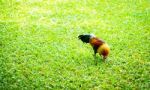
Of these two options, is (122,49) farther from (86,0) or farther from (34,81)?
(86,0)

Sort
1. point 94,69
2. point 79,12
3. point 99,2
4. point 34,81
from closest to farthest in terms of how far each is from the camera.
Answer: point 34,81, point 94,69, point 79,12, point 99,2

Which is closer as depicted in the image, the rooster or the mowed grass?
the mowed grass

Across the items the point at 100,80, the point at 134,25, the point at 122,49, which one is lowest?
the point at 100,80

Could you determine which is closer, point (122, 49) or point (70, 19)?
point (122, 49)

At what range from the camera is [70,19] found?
938cm

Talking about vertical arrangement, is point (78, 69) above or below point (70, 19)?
below

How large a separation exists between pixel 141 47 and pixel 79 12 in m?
2.92

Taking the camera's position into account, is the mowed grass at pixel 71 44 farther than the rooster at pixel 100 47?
No

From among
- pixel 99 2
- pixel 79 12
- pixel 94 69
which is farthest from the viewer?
pixel 99 2

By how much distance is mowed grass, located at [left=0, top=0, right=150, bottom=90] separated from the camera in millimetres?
6387

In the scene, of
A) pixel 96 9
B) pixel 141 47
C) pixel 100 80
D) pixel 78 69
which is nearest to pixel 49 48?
pixel 78 69

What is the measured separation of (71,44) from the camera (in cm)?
786

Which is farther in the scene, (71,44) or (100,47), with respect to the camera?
(71,44)

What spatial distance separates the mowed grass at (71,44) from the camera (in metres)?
6.39
